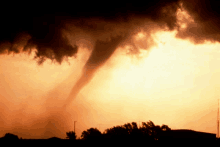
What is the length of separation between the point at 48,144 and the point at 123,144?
52.5 feet

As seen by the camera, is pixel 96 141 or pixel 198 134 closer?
pixel 96 141

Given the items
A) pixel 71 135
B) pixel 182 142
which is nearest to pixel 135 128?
pixel 71 135

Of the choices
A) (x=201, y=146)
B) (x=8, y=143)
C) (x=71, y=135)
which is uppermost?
(x=71, y=135)

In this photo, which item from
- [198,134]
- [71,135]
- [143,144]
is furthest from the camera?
[71,135]

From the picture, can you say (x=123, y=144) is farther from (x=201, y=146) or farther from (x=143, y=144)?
(x=201, y=146)

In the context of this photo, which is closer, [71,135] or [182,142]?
[182,142]

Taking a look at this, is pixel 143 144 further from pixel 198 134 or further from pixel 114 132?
pixel 114 132

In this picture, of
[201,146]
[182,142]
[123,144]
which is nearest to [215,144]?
→ [201,146]

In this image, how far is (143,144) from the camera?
192 ft

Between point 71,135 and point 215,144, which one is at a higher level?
point 71,135

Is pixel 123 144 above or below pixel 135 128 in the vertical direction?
below

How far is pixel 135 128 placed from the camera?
137125 millimetres

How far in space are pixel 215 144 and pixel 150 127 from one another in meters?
77.4

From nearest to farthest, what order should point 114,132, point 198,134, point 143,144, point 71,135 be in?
point 143,144 → point 198,134 → point 71,135 → point 114,132
